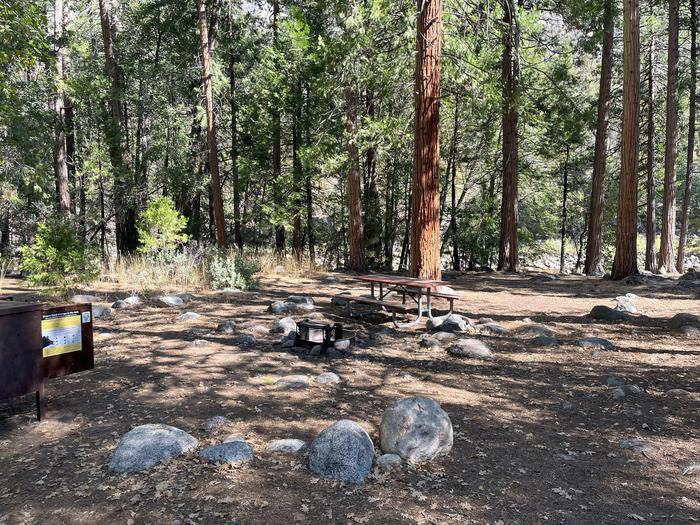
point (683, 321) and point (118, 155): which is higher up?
point (118, 155)

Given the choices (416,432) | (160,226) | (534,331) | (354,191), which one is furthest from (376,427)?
(354,191)

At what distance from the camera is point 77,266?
858 cm

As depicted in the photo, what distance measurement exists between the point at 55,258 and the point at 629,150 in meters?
11.9

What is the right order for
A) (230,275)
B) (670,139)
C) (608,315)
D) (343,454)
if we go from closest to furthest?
1. (343,454)
2. (608,315)
3. (230,275)
4. (670,139)

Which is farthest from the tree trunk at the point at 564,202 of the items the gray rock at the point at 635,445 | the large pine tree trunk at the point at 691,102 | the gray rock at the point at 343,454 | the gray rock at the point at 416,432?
the gray rock at the point at 343,454

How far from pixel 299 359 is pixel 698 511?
3.88 meters

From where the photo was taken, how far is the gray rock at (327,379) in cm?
477

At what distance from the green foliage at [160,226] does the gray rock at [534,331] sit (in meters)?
8.28

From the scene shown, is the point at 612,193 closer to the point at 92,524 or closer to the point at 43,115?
the point at 43,115

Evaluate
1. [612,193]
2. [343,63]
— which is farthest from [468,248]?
[343,63]

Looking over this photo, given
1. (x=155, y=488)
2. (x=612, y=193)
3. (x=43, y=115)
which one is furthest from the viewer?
(x=612, y=193)

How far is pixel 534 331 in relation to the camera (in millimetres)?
6672

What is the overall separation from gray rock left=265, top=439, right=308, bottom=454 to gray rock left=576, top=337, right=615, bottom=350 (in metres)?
4.09

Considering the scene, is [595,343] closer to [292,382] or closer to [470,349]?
[470,349]
